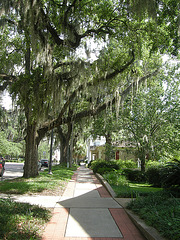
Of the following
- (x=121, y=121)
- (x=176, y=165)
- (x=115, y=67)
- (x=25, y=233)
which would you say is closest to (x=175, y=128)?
(x=121, y=121)

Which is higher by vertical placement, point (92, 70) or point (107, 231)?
point (92, 70)

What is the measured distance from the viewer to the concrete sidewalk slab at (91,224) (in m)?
4.46

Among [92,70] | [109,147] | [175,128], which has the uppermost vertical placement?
[92,70]

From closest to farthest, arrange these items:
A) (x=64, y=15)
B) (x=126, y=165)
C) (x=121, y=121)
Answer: (x=64, y=15) < (x=121, y=121) < (x=126, y=165)

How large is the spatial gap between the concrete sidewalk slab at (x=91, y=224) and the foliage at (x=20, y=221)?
1.96 feet

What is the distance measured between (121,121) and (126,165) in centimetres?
737

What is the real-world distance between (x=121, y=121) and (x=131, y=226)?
41.7 ft

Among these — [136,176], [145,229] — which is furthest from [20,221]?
[136,176]

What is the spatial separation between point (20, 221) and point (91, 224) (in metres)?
1.51

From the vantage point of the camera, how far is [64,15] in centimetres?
971

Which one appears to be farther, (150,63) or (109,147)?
(109,147)

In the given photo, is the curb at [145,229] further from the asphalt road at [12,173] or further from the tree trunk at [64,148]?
the tree trunk at [64,148]

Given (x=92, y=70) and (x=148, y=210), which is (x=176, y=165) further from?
(x=92, y=70)

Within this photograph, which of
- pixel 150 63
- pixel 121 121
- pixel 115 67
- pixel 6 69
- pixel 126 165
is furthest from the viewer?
pixel 126 165
